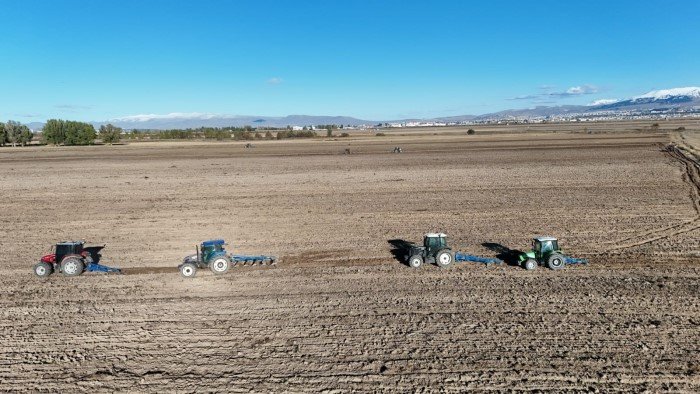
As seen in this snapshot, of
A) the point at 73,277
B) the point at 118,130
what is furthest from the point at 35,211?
the point at 118,130

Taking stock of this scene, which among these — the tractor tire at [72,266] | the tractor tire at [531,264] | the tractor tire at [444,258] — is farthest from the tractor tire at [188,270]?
the tractor tire at [531,264]

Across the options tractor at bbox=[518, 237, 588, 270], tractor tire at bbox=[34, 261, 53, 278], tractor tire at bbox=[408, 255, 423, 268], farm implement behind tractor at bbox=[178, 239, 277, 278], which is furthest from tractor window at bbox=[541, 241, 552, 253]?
tractor tire at bbox=[34, 261, 53, 278]

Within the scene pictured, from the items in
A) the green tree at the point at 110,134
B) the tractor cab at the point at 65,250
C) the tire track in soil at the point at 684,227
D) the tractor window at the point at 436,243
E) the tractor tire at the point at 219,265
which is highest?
the green tree at the point at 110,134

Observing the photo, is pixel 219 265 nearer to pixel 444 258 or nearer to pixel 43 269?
pixel 43 269

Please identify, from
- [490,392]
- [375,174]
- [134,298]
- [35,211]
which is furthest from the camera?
[375,174]

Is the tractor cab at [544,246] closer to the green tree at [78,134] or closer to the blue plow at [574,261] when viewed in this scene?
the blue plow at [574,261]

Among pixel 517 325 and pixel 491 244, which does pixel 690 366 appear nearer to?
pixel 517 325

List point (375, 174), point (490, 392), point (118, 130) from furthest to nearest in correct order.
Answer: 1. point (118, 130)
2. point (375, 174)
3. point (490, 392)

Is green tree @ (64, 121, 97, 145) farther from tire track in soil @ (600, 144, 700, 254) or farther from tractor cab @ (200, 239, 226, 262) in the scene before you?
tire track in soil @ (600, 144, 700, 254)
